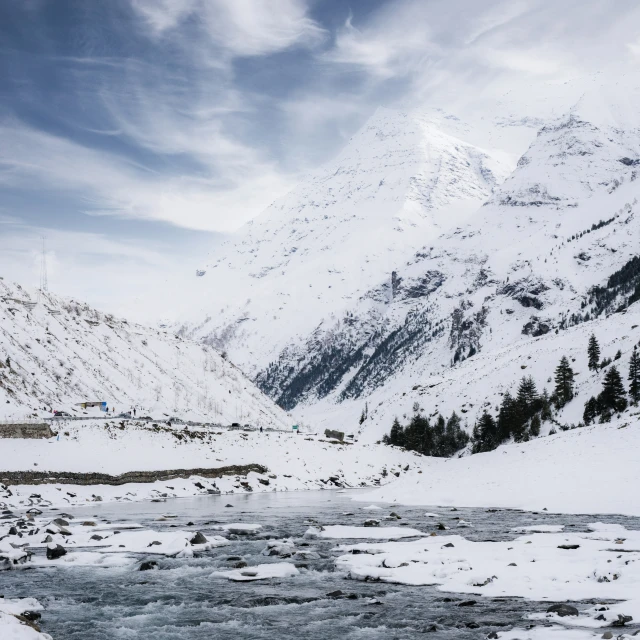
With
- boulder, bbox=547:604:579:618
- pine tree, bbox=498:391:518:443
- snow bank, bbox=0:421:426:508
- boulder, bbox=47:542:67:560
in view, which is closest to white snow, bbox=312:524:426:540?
boulder, bbox=47:542:67:560

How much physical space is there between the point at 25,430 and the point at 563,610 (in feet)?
207

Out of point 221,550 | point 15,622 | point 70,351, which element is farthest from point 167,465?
point 70,351

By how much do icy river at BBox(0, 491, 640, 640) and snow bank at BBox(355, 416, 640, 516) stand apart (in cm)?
1024

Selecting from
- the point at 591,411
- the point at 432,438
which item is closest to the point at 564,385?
the point at 591,411

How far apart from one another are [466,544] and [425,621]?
13106 mm

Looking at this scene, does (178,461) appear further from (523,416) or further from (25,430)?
(523,416)

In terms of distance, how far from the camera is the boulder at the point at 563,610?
19.7 m

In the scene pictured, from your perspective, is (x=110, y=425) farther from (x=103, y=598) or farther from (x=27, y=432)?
(x=103, y=598)

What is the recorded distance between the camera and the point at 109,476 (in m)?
68.6

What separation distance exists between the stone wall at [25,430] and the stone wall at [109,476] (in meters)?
7.94

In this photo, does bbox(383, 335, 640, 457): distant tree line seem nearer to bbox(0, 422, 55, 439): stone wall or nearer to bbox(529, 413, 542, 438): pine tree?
bbox(529, 413, 542, 438): pine tree

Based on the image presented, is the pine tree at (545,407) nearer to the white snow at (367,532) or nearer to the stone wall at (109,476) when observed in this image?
the stone wall at (109,476)

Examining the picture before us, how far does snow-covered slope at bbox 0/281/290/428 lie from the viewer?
378 ft

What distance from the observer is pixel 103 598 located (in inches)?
934
